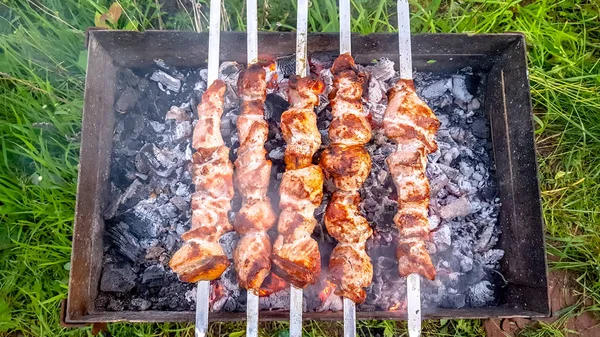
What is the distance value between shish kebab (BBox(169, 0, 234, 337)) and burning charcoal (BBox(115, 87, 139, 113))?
2.66 ft

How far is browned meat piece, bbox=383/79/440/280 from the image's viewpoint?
2996 mm

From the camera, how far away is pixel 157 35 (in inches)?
133

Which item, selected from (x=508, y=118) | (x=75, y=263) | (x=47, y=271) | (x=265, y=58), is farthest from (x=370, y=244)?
(x=47, y=271)

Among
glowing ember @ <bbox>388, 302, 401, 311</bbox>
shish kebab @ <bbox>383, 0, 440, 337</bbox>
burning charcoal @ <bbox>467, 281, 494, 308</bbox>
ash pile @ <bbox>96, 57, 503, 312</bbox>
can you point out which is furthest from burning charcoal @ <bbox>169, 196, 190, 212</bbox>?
burning charcoal @ <bbox>467, 281, 494, 308</bbox>

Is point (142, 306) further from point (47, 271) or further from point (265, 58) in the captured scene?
point (265, 58)

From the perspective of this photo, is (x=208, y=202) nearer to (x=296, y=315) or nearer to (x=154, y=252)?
(x=154, y=252)

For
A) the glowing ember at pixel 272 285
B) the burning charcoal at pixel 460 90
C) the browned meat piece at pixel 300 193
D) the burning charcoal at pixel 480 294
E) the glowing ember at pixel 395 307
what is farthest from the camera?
the burning charcoal at pixel 460 90

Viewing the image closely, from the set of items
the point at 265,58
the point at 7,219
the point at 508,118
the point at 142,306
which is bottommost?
the point at 142,306

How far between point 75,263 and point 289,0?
104 inches

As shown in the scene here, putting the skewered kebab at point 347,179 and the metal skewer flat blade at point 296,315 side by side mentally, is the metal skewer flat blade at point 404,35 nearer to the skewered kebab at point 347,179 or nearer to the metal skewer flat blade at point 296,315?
the skewered kebab at point 347,179

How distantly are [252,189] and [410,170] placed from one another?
1034mm

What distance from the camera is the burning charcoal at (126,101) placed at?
361cm

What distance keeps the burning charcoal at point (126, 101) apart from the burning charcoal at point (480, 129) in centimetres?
266

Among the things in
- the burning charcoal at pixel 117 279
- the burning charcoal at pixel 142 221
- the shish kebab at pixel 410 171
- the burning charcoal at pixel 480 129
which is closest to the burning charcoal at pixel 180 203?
the burning charcoal at pixel 142 221
